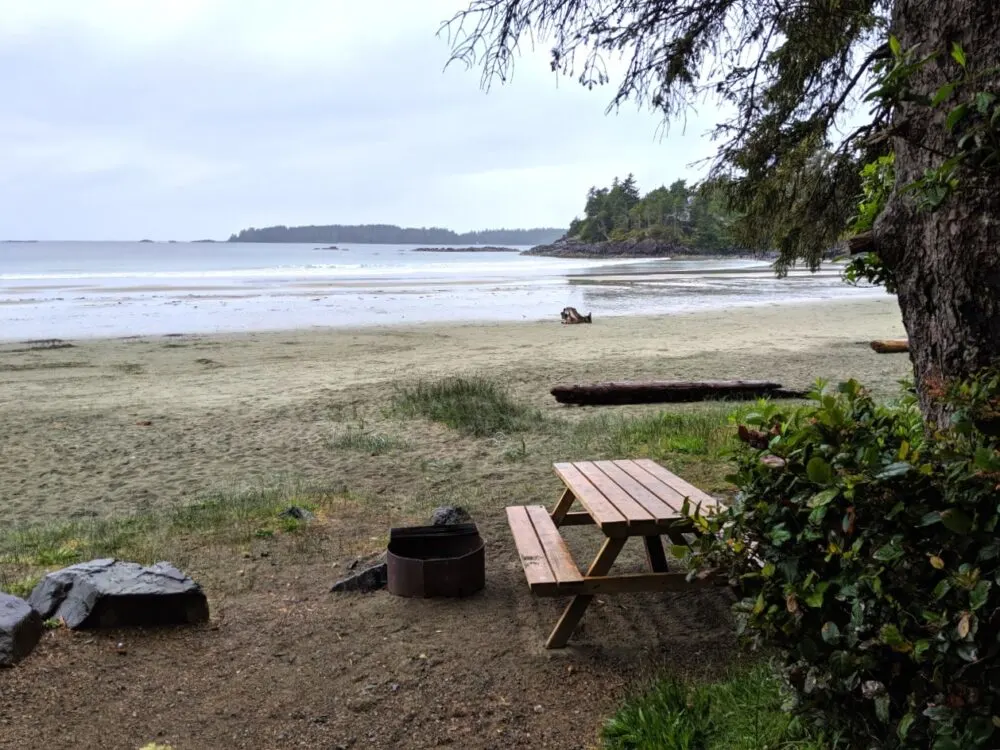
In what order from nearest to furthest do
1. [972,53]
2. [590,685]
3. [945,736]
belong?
[945,736] < [972,53] < [590,685]

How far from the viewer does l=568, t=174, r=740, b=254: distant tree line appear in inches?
4331

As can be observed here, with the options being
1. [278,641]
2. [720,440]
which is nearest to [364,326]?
[720,440]

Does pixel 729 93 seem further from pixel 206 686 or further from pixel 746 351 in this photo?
pixel 746 351

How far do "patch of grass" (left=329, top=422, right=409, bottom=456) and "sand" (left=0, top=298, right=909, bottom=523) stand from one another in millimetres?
171

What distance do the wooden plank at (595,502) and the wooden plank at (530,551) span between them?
323 millimetres

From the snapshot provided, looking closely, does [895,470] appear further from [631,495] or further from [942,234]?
[631,495]

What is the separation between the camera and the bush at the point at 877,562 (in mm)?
1947

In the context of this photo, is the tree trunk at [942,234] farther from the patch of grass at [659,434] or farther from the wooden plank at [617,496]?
the patch of grass at [659,434]

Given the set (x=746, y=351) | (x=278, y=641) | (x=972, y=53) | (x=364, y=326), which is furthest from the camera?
(x=364, y=326)

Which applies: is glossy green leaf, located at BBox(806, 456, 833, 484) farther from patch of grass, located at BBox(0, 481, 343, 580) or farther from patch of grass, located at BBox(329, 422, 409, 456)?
patch of grass, located at BBox(329, 422, 409, 456)

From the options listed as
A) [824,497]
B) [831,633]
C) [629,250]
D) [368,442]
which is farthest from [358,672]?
[629,250]

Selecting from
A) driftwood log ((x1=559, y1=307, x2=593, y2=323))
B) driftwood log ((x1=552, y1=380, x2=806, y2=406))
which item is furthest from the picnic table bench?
driftwood log ((x1=559, y1=307, x2=593, y2=323))

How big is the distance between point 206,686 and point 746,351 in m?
13.8

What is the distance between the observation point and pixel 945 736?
1.94 m
